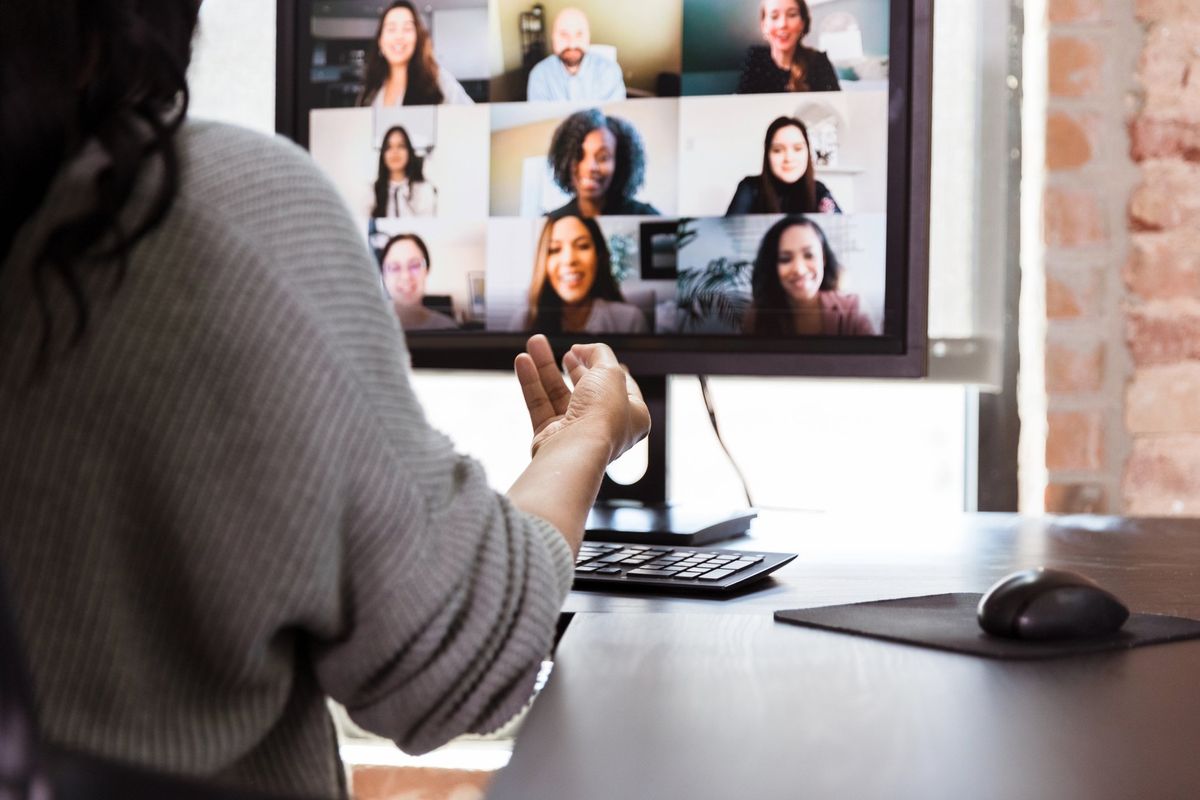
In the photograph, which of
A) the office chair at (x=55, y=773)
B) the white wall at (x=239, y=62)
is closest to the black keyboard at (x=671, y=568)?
the office chair at (x=55, y=773)

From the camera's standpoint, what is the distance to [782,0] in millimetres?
1015

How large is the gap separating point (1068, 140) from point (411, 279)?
0.80m

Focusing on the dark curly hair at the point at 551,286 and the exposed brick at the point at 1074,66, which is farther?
the exposed brick at the point at 1074,66

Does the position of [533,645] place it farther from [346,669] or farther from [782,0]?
[782,0]

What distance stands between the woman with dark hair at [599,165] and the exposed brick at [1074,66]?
657 millimetres

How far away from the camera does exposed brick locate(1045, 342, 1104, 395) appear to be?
1438 millimetres

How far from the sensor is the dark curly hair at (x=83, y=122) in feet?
1.46

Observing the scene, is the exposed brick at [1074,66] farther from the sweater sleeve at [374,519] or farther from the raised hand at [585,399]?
the sweater sleeve at [374,519]

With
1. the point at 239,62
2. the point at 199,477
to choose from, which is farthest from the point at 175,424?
A: the point at 239,62

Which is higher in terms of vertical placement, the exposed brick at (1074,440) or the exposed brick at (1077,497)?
the exposed brick at (1074,440)

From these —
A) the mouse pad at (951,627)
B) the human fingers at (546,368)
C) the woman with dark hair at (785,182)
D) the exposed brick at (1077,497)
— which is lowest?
the exposed brick at (1077,497)

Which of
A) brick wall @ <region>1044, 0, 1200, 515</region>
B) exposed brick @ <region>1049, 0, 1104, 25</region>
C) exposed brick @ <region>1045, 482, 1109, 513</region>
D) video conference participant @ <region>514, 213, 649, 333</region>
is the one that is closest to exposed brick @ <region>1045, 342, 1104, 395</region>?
brick wall @ <region>1044, 0, 1200, 515</region>

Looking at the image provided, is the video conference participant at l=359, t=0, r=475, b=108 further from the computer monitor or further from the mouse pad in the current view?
the mouse pad

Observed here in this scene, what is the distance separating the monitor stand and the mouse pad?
0.25 meters
